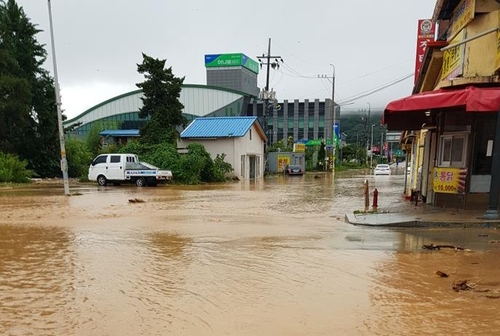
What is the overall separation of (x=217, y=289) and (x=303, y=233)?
13.8 ft

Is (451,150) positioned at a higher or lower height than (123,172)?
higher

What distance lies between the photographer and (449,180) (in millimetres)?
10805

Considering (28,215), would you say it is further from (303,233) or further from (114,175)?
(114,175)

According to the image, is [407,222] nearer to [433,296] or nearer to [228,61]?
[433,296]

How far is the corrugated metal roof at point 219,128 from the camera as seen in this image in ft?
110

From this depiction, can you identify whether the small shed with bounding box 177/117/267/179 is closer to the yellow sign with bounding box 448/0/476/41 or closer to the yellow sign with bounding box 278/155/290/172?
the yellow sign with bounding box 278/155/290/172

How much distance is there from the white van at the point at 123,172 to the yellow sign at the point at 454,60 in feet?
56.3

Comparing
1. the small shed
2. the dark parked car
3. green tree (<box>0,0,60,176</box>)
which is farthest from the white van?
the dark parked car

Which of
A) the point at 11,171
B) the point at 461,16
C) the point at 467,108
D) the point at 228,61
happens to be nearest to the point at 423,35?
the point at 461,16

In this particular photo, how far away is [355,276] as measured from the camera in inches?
222

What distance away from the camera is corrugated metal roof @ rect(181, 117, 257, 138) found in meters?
33.5

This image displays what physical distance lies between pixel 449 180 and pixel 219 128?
25.6 meters

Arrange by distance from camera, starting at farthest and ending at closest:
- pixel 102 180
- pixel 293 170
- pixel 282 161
A: 1. pixel 282 161
2. pixel 293 170
3. pixel 102 180

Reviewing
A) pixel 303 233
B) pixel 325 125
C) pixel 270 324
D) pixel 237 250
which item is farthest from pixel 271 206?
pixel 325 125
